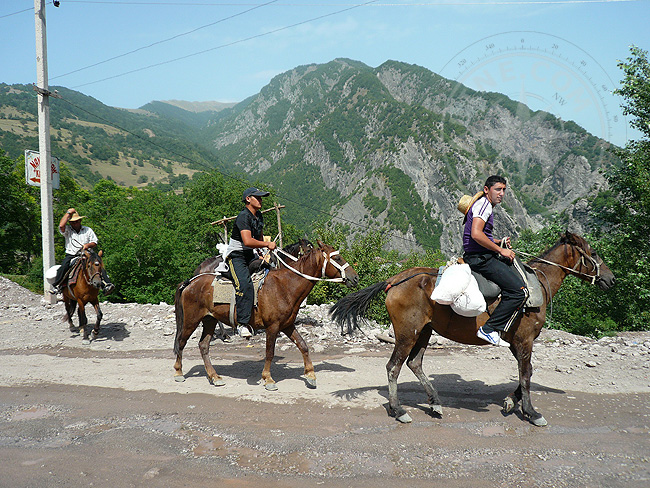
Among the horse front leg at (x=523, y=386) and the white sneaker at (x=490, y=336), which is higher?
the white sneaker at (x=490, y=336)

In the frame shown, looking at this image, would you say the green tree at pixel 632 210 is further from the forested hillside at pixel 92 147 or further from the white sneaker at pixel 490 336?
the forested hillside at pixel 92 147

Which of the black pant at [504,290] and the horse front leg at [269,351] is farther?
the horse front leg at [269,351]

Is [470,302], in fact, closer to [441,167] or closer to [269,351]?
[269,351]

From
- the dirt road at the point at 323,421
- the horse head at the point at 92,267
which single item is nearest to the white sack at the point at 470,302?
the dirt road at the point at 323,421

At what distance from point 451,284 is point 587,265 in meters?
2.56

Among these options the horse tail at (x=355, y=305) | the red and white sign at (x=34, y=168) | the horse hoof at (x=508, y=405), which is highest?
the red and white sign at (x=34, y=168)

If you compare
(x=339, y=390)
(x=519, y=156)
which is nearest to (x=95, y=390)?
(x=339, y=390)

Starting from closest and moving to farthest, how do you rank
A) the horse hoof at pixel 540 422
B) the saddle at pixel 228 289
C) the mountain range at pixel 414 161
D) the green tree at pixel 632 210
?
the horse hoof at pixel 540 422 → the saddle at pixel 228 289 → the green tree at pixel 632 210 → the mountain range at pixel 414 161

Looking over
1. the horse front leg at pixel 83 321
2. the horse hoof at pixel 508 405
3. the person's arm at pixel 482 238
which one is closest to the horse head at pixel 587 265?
the person's arm at pixel 482 238

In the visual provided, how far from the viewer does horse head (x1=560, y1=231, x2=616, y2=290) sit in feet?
21.5

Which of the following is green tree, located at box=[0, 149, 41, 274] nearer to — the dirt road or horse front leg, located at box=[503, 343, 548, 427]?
the dirt road

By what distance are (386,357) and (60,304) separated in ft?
40.0

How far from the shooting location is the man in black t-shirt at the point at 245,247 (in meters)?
7.24

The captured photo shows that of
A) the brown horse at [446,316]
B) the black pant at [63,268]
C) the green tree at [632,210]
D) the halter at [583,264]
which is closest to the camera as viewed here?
the brown horse at [446,316]
